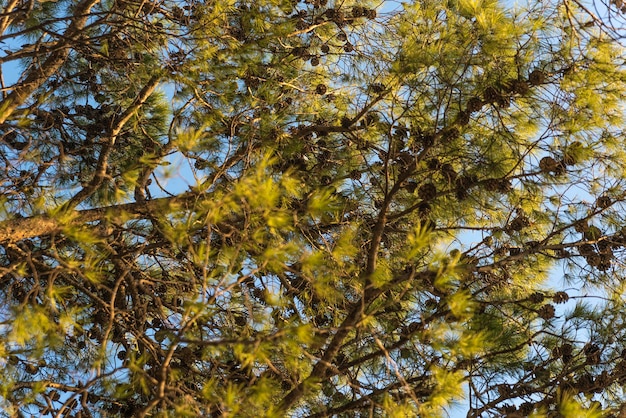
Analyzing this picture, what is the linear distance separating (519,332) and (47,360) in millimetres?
2382

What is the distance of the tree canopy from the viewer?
199 centimetres

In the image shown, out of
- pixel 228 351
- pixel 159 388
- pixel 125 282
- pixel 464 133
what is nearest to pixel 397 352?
pixel 228 351

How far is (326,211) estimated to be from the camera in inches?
93.6

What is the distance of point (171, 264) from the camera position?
3.24 m

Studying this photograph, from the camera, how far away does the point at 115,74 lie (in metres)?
3.59

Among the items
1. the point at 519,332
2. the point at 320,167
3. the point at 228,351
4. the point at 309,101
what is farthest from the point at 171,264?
the point at 519,332

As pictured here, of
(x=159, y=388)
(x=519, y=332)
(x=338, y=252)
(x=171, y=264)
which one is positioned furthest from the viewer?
(x=171, y=264)

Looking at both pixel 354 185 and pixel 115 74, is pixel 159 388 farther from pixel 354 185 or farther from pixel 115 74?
pixel 115 74

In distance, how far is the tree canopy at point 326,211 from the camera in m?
1.99

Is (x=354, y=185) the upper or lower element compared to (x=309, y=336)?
upper

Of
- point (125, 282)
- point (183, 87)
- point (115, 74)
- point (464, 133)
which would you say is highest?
point (115, 74)

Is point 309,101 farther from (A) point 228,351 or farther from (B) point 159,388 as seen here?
(B) point 159,388

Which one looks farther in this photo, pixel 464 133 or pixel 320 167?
pixel 320 167

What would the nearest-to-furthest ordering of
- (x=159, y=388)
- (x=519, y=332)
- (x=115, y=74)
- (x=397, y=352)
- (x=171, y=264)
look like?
1. (x=159, y=388)
2. (x=519, y=332)
3. (x=397, y=352)
4. (x=171, y=264)
5. (x=115, y=74)
